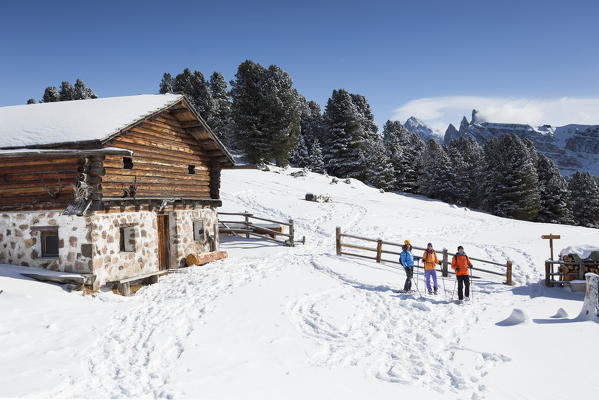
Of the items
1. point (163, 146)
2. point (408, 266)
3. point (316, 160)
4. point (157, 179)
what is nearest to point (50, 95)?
point (316, 160)

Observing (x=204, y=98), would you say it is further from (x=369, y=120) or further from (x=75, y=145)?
(x=75, y=145)

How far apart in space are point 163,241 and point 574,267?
1608cm

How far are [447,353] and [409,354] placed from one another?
77 cm

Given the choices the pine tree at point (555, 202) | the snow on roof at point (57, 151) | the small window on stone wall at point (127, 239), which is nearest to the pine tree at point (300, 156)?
the pine tree at point (555, 202)

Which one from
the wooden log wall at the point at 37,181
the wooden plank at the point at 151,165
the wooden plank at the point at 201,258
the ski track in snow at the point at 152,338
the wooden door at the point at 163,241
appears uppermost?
the wooden plank at the point at 151,165

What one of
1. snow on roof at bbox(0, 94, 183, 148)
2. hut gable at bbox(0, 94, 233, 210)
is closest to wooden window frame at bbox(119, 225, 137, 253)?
hut gable at bbox(0, 94, 233, 210)

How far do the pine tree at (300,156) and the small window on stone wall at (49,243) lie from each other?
45.5m

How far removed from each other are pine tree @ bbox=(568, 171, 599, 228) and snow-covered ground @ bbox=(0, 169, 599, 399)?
44.2m

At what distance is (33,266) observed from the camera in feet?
39.5

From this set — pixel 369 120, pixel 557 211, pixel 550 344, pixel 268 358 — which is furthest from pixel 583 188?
pixel 268 358

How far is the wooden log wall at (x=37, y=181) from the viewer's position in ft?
39.3

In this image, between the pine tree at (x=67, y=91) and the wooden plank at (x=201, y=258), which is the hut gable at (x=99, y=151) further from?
the pine tree at (x=67, y=91)

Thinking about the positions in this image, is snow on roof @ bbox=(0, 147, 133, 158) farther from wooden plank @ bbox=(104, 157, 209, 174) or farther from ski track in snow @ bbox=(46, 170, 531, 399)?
ski track in snow @ bbox=(46, 170, 531, 399)

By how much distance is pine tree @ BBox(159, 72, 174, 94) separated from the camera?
206ft
